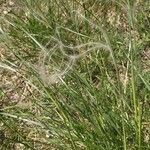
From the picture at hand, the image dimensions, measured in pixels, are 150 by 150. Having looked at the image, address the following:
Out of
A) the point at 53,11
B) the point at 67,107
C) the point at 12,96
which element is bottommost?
the point at 67,107

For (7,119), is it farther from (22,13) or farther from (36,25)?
(22,13)

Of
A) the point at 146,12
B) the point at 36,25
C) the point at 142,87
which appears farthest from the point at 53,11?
the point at 142,87

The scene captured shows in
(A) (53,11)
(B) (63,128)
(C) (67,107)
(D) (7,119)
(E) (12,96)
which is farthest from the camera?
(A) (53,11)

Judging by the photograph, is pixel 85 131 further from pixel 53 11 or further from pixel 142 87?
pixel 53 11

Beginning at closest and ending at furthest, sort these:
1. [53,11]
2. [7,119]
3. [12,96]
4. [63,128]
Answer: [63,128] < [7,119] < [12,96] < [53,11]

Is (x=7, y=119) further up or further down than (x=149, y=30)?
further down

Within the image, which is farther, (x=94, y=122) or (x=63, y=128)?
(x=63, y=128)

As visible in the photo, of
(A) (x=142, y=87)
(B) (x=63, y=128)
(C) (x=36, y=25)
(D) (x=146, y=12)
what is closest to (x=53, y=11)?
(C) (x=36, y=25)
